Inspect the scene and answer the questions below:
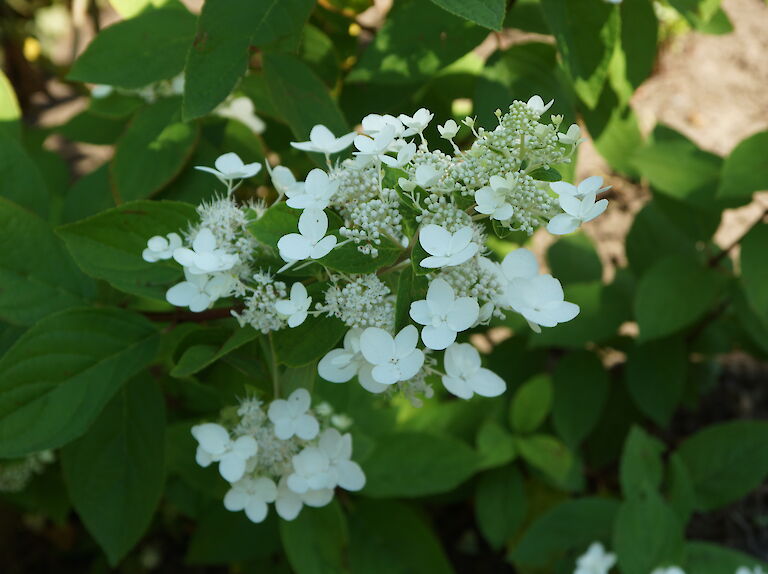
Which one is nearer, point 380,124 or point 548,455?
point 380,124

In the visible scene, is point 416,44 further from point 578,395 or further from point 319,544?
point 578,395

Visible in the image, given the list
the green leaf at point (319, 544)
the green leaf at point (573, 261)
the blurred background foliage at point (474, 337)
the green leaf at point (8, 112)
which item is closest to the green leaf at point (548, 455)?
the blurred background foliage at point (474, 337)

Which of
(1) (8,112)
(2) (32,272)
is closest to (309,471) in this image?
(2) (32,272)

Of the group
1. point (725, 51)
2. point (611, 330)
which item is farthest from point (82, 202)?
point (725, 51)

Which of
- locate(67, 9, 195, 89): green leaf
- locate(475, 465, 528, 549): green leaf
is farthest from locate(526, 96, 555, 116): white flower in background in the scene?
locate(475, 465, 528, 549): green leaf

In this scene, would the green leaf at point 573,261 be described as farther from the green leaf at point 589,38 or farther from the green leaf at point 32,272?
the green leaf at point 32,272

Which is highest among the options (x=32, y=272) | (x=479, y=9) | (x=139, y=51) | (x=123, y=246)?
(x=479, y=9)
